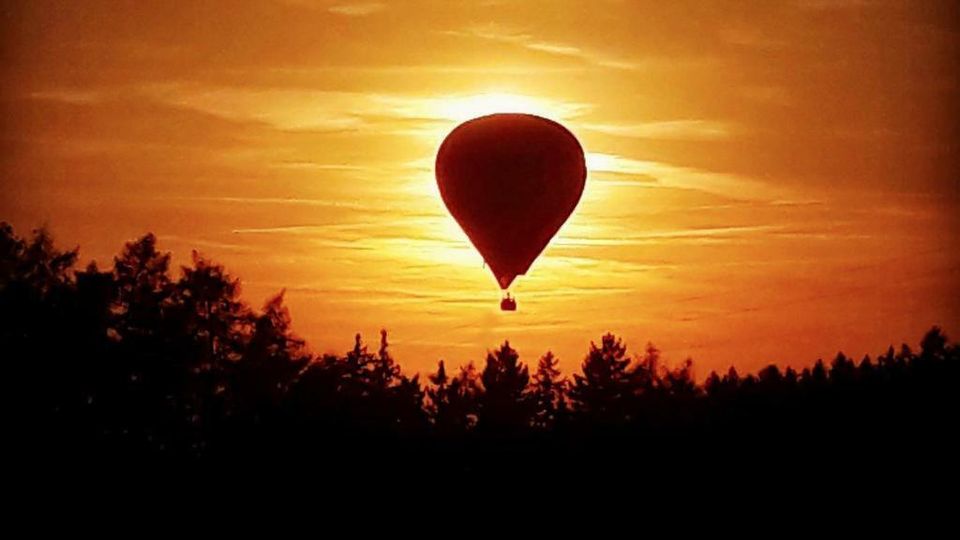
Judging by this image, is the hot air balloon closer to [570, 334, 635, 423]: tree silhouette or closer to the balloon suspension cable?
the balloon suspension cable

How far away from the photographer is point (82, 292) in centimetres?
7019

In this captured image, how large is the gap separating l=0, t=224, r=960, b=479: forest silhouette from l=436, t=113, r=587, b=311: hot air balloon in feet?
19.9

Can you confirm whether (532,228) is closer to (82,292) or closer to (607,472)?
(607,472)

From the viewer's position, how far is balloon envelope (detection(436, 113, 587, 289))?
50.5 metres

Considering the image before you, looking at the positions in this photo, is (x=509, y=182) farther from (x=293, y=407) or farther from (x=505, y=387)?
(x=505, y=387)

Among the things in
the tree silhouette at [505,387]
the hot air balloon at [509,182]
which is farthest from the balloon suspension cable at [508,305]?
the tree silhouette at [505,387]

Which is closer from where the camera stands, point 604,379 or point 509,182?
point 509,182

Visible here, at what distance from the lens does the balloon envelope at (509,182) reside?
50.5m

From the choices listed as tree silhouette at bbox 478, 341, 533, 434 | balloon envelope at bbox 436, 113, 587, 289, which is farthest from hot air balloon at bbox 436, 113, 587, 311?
tree silhouette at bbox 478, 341, 533, 434

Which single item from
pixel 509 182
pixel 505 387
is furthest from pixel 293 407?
pixel 505 387

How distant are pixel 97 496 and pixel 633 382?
208ft

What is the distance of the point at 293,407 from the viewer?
60312 mm

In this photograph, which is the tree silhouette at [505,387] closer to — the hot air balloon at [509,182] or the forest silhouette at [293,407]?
the forest silhouette at [293,407]

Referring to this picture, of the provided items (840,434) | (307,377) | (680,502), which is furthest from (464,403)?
(680,502)
